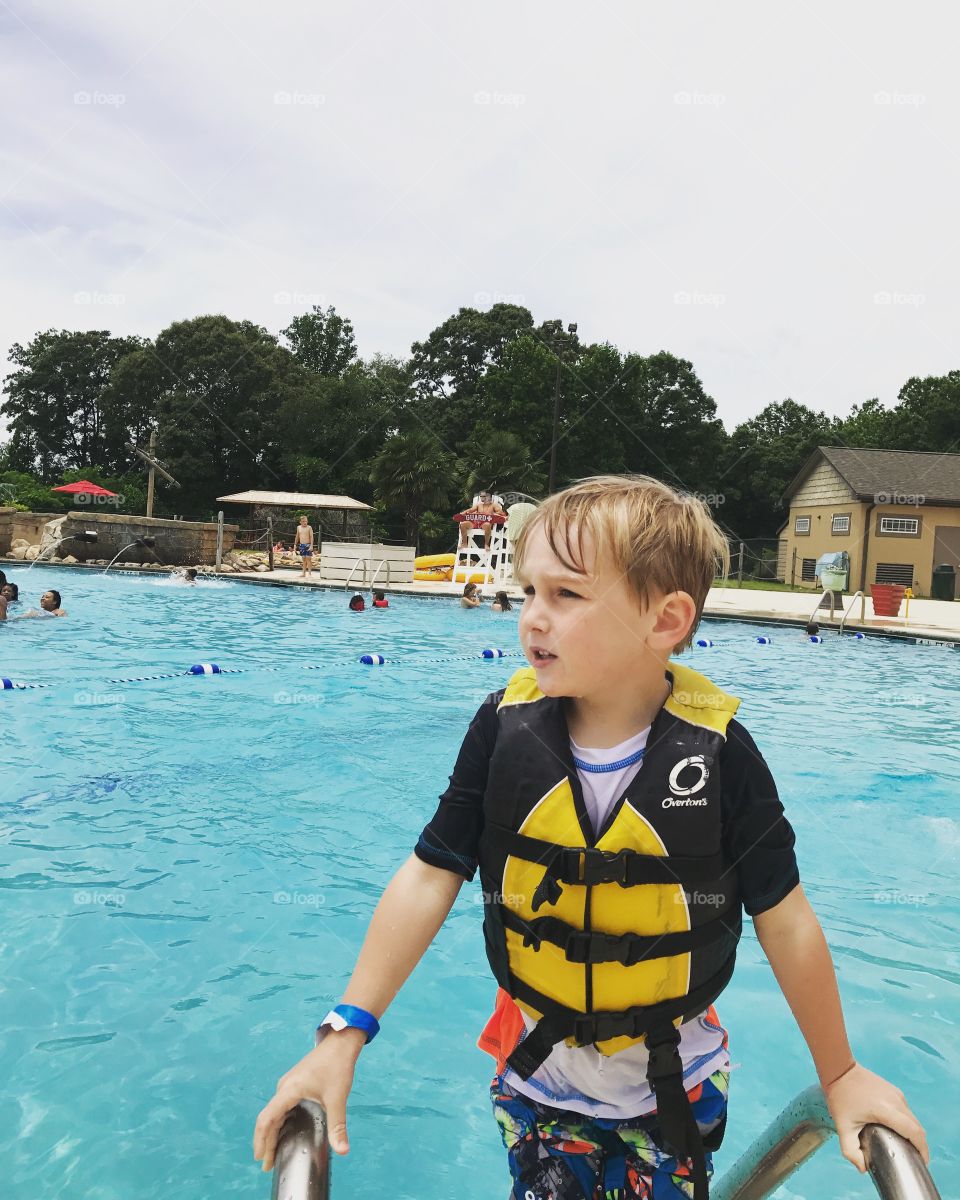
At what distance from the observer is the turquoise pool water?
3.21 m

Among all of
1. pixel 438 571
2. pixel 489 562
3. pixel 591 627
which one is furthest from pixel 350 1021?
pixel 438 571

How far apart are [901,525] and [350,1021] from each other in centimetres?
3834

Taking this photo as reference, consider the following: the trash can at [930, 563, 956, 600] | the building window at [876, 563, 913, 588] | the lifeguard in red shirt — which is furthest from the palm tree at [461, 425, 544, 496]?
the trash can at [930, 563, 956, 600]

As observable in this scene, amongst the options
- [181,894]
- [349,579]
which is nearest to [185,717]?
[181,894]

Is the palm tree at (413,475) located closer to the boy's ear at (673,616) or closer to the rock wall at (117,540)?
the rock wall at (117,540)

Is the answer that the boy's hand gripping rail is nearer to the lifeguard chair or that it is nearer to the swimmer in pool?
the swimmer in pool

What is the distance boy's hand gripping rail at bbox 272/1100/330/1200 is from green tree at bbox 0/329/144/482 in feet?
197

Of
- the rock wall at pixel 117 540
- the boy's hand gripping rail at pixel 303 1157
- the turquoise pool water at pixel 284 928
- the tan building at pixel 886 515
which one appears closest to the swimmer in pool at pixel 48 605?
the turquoise pool water at pixel 284 928

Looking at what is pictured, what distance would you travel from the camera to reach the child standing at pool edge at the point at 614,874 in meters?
1.55

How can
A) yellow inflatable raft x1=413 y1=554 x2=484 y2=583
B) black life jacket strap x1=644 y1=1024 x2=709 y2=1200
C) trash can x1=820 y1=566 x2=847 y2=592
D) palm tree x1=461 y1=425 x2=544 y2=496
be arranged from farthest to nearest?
palm tree x1=461 y1=425 x2=544 y2=496 → yellow inflatable raft x1=413 y1=554 x2=484 y2=583 → trash can x1=820 y1=566 x2=847 y2=592 → black life jacket strap x1=644 y1=1024 x2=709 y2=1200

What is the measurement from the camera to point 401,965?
4.96 feet

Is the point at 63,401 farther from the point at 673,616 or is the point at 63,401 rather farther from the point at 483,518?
the point at 673,616

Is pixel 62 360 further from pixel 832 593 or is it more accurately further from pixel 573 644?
pixel 573 644

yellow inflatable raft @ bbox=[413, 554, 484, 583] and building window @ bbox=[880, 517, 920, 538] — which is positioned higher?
building window @ bbox=[880, 517, 920, 538]
